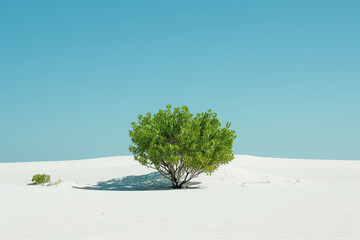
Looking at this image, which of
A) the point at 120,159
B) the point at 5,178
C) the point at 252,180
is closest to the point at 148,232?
the point at 252,180

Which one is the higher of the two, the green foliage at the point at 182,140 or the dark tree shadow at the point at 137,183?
the green foliage at the point at 182,140

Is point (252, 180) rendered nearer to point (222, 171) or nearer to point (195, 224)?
point (222, 171)

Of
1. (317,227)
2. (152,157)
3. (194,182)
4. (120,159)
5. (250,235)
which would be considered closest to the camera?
(250,235)

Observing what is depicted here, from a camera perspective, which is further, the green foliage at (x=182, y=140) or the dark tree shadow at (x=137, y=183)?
the dark tree shadow at (x=137, y=183)

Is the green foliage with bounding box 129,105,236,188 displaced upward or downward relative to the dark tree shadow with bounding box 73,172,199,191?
upward

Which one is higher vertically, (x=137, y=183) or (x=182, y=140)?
(x=182, y=140)

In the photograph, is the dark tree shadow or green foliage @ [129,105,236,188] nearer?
green foliage @ [129,105,236,188]

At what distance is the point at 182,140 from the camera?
20547mm

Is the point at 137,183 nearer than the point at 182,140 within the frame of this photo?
No

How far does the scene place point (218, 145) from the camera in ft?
70.1

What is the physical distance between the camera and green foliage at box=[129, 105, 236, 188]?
2052 centimetres

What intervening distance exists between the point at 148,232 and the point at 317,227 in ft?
11.7

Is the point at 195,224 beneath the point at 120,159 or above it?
beneath

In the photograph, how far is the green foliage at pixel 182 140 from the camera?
67.3 feet
